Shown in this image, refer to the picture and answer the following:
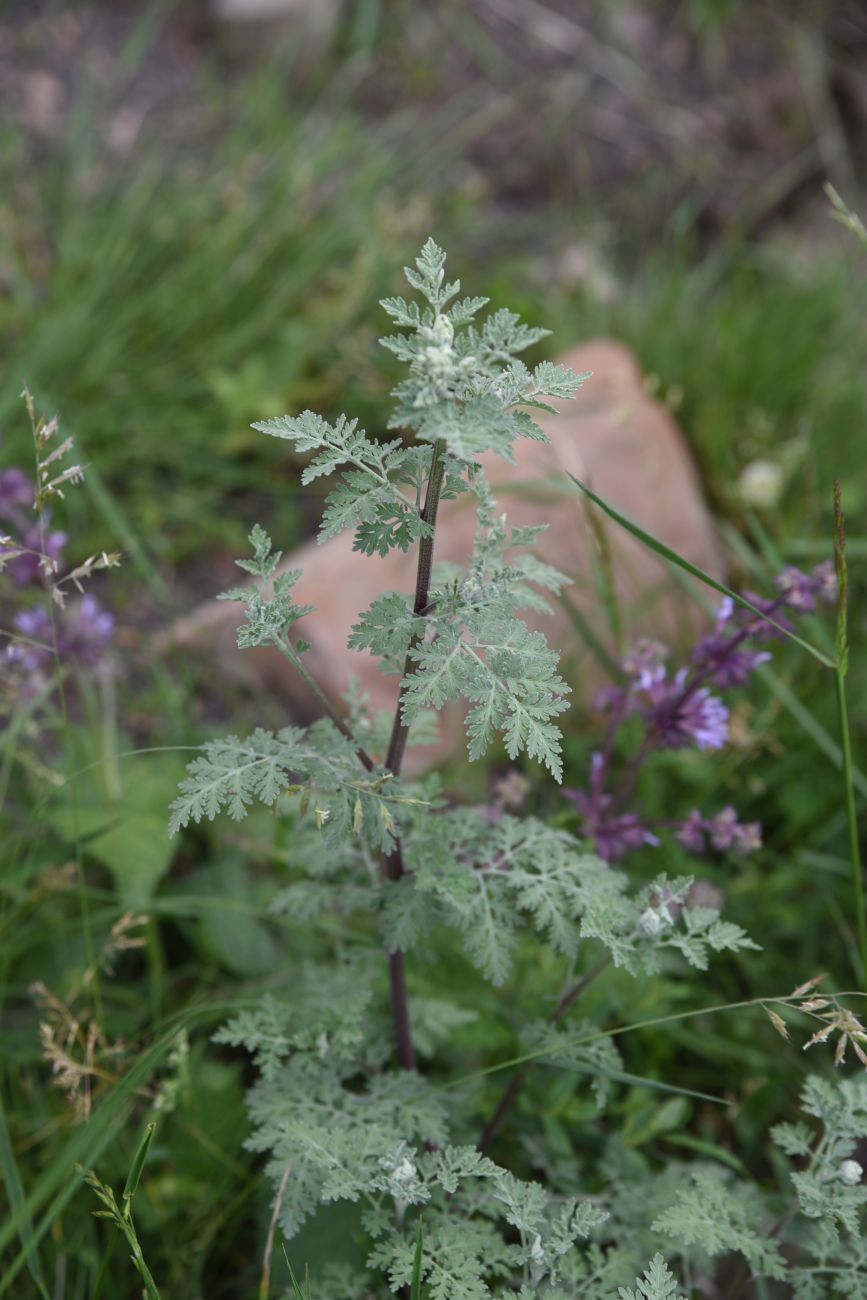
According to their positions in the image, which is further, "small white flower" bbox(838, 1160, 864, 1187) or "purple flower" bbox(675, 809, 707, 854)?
"purple flower" bbox(675, 809, 707, 854)

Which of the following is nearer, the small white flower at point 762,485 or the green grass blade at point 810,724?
the green grass blade at point 810,724

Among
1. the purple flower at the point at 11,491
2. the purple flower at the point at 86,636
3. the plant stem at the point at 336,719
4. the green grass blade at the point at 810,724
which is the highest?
the purple flower at the point at 11,491

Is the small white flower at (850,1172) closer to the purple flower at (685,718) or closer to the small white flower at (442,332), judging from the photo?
the purple flower at (685,718)

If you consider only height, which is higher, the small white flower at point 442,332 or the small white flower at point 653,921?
the small white flower at point 442,332

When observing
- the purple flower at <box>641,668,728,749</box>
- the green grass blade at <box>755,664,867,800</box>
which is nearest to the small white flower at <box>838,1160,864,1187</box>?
the purple flower at <box>641,668,728,749</box>

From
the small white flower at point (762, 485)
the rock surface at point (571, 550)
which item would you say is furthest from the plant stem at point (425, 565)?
the small white flower at point (762, 485)

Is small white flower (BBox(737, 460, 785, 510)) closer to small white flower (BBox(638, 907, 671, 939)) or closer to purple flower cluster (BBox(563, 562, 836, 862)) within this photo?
purple flower cluster (BBox(563, 562, 836, 862))
